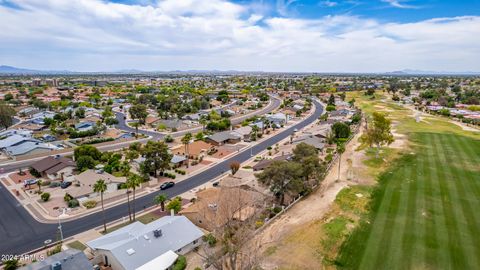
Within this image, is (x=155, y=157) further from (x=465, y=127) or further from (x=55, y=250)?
(x=465, y=127)

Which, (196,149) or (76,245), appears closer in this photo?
(76,245)

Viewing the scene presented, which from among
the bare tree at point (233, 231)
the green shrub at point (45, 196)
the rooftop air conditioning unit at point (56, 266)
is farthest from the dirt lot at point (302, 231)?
the green shrub at point (45, 196)

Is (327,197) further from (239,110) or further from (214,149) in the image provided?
(239,110)

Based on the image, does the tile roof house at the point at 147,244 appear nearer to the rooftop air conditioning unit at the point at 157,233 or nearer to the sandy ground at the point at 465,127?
the rooftop air conditioning unit at the point at 157,233

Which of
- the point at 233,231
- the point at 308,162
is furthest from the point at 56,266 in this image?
the point at 308,162

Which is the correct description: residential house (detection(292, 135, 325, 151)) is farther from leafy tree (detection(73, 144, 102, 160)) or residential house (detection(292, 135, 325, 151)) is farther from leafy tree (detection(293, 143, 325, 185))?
leafy tree (detection(73, 144, 102, 160))

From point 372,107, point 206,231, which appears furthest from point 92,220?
point 372,107
